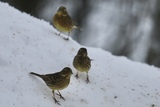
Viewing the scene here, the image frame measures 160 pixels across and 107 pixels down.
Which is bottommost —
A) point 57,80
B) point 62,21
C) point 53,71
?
point 53,71

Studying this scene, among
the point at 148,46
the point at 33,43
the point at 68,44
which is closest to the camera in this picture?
the point at 33,43

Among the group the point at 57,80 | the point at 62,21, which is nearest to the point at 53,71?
the point at 57,80

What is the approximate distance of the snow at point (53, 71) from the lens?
9922 millimetres

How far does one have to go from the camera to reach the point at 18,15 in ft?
40.9

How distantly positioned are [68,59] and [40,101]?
211 centimetres

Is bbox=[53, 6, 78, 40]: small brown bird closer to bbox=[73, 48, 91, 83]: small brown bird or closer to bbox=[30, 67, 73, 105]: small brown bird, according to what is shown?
bbox=[73, 48, 91, 83]: small brown bird

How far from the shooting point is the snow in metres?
9.92

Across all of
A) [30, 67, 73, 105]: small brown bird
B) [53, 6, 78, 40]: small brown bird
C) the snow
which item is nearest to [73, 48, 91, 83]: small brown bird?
the snow

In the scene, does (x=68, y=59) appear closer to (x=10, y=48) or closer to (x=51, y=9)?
(x=10, y=48)

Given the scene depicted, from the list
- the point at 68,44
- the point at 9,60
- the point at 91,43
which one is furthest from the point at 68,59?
the point at 91,43

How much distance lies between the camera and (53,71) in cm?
1098

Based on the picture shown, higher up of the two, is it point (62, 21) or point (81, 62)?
point (62, 21)

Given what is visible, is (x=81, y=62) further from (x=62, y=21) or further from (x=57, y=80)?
(x=62, y=21)

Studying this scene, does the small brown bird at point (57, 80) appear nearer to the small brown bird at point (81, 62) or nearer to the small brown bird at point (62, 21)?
the small brown bird at point (81, 62)
